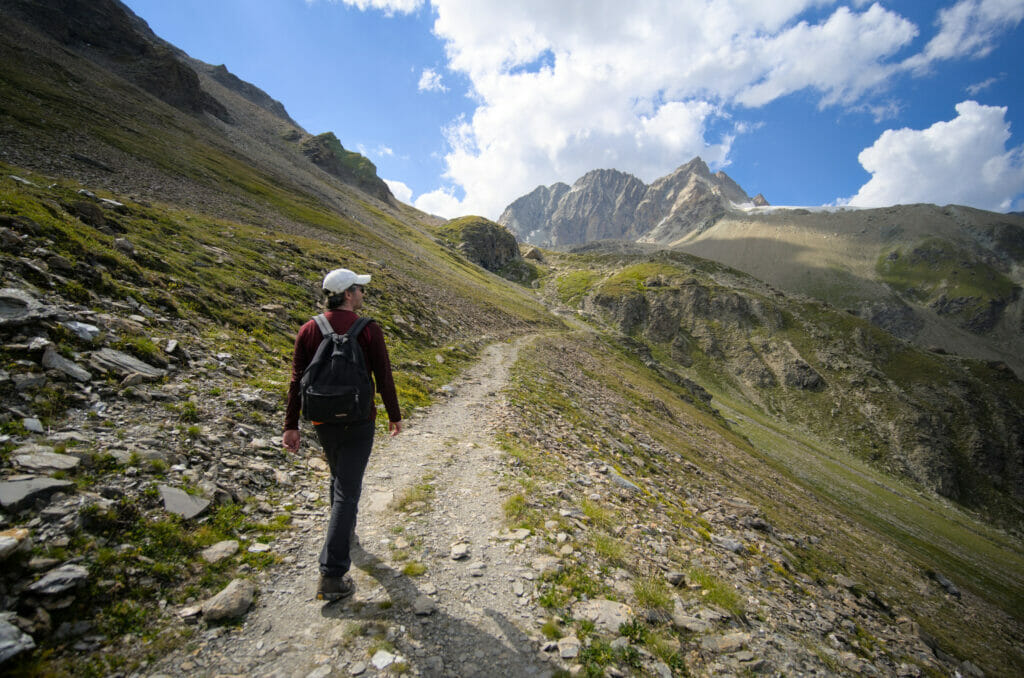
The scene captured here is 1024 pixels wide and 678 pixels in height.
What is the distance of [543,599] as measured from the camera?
20.8 feet

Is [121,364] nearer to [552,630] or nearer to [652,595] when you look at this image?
[552,630]

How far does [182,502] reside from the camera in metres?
6.41

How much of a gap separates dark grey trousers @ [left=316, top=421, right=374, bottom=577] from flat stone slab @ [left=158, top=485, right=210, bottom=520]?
7.63 ft

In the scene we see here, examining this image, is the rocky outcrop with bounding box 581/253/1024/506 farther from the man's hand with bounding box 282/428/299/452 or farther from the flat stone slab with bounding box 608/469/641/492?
the man's hand with bounding box 282/428/299/452

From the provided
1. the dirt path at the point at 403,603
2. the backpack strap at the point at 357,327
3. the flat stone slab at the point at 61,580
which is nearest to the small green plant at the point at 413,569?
the dirt path at the point at 403,603

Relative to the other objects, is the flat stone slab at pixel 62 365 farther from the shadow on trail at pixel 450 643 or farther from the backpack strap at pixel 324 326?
the shadow on trail at pixel 450 643

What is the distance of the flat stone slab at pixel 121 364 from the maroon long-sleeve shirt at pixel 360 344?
5.35 m

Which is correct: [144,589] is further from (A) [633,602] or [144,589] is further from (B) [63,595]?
(A) [633,602]

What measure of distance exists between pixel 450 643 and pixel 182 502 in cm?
501

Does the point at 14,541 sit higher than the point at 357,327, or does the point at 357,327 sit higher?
the point at 357,327

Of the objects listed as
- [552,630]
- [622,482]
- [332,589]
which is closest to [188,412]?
[332,589]

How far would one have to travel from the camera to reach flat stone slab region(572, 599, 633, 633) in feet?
19.7

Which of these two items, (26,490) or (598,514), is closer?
(26,490)

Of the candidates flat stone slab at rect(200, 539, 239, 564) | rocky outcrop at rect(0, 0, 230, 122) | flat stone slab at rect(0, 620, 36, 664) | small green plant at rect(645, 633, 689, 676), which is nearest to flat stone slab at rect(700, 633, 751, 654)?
small green plant at rect(645, 633, 689, 676)
